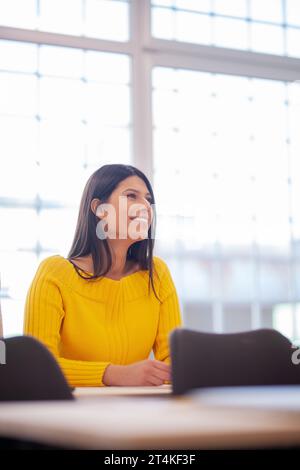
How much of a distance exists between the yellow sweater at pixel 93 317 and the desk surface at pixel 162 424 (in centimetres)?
170

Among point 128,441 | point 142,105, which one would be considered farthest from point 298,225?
point 128,441

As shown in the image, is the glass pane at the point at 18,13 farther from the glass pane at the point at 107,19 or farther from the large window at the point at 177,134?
the glass pane at the point at 107,19

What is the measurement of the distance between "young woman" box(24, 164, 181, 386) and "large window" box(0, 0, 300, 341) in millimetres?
1184

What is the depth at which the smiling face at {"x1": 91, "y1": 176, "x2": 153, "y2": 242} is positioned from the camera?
261 cm

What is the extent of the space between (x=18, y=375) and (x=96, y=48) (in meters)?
3.13

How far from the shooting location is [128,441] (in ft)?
1.42

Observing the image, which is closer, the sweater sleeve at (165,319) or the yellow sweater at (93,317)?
the yellow sweater at (93,317)

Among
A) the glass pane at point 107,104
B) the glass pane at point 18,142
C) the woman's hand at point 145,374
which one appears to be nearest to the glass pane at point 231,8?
the glass pane at point 107,104

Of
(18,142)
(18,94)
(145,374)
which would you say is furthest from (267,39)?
(145,374)

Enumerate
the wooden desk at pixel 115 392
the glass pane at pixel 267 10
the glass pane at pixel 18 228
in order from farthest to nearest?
1. the glass pane at pixel 267 10
2. the glass pane at pixel 18 228
3. the wooden desk at pixel 115 392

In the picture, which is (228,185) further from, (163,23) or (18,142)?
(18,142)

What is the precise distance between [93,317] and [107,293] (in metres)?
0.13

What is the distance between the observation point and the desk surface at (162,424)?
449 millimetres
